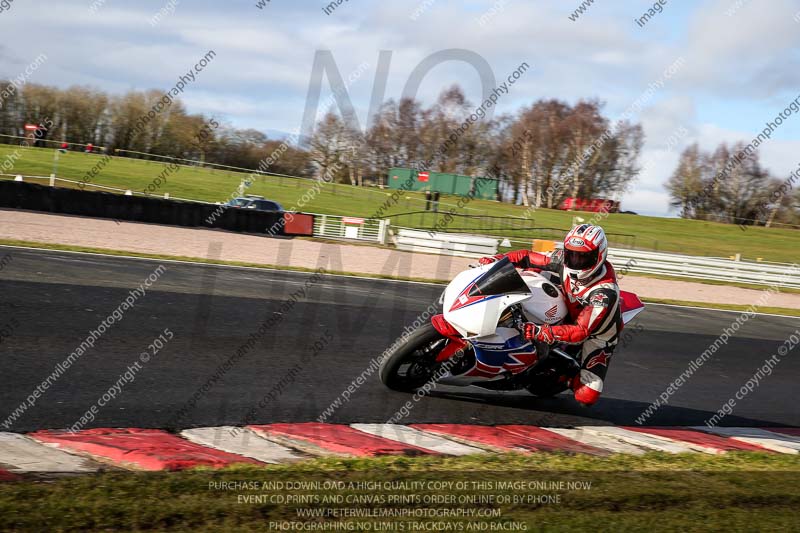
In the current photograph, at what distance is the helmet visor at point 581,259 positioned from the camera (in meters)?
6.32

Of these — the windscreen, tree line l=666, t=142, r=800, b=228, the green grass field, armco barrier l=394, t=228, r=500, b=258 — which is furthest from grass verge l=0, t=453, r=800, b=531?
tree line l=666, t=142, r=800, b=228

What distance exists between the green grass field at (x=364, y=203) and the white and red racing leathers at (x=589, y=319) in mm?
32481

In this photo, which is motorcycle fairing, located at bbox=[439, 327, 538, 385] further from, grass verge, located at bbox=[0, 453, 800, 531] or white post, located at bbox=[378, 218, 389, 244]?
white post, located at bbox=[378, 218, 389, 244]

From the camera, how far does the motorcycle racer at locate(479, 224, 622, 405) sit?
6316 millimetres

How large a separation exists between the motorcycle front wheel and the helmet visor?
4.11ft

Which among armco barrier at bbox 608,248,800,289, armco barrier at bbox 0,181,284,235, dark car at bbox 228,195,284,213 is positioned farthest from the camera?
armco barrier at bbox 608,248,800,289

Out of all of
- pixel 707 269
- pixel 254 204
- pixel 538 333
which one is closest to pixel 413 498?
pixel 538 333

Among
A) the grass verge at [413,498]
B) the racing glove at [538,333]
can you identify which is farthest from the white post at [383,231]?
the grass verge at [413,498]

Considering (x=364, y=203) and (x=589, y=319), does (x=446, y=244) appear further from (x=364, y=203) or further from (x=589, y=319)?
(x=364, y=203)

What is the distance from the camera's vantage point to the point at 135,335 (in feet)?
24.8

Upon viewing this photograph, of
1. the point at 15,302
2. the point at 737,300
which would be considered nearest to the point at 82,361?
the point at 15,302

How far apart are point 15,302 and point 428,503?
632cm

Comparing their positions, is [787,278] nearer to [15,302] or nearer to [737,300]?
[737,300]

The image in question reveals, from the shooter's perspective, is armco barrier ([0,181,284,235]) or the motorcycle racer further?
armco barrier ([0,181,284,235])
